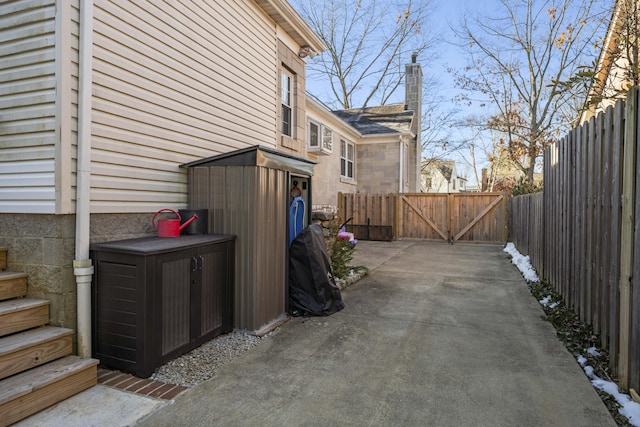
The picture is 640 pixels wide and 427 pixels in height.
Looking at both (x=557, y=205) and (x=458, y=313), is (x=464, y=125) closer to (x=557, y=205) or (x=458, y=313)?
(x=557, y=205)

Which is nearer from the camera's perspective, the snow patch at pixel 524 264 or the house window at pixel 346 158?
the snow patch at pixel 524 264

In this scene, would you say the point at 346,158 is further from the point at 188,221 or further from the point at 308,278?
the point at 188,221

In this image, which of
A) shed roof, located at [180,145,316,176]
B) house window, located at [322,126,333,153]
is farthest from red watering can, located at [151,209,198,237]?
house window, located at [322,126,333,153]

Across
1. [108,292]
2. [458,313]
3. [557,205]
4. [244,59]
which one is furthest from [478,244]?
[108,292]

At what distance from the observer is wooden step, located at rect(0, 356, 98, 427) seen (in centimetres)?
237

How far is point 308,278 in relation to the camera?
4809 millimetres

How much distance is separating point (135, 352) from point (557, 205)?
5.68m

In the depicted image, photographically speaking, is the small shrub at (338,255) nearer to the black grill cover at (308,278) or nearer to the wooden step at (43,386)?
the black grill cover at (308,278)

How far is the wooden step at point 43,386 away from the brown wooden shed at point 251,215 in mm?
1536

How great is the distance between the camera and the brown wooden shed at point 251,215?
4062 millimetres

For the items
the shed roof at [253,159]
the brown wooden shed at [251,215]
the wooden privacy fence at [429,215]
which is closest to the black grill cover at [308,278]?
the brown wooden shed at [251,215]

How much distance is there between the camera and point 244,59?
19.3ft

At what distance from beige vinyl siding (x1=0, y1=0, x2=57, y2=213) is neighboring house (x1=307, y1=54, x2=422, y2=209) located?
7.66 m

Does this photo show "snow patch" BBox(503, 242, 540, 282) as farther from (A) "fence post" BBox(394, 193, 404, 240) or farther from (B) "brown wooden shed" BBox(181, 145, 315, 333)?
(B) "brown wooden shed" BBox(181, 145, 315, 333)
